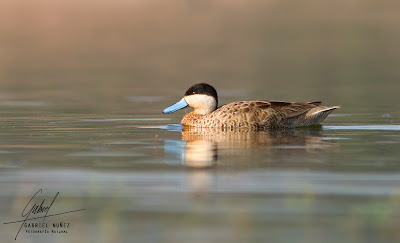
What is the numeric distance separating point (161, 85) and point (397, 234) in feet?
56.3

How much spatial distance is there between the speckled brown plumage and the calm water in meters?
0.33

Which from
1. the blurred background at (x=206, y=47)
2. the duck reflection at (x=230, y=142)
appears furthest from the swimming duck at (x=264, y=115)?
the blurred background at (x=206, y=47)

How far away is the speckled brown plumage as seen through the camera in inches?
577

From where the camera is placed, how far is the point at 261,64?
3017 centimetres

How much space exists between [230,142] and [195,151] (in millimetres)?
1063

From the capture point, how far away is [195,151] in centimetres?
1177

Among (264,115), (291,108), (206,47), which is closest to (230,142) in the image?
(264,115)

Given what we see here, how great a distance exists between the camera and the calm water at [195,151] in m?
7.67

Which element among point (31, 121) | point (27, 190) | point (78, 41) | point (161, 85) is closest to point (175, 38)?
point (78, 41)

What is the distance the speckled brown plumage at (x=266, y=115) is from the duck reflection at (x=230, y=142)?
0.17m

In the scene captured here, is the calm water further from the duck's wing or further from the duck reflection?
the duck's wing

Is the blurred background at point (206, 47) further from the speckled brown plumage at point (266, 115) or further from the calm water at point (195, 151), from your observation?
the speckled brown plumage at point (266, 115)
